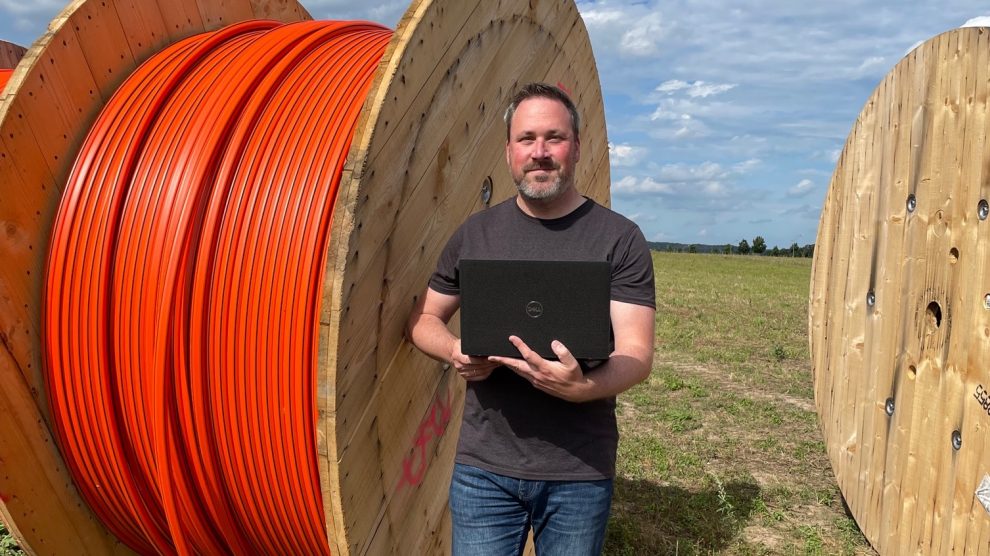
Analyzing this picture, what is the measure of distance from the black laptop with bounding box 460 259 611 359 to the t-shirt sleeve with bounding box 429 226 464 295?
41 cm

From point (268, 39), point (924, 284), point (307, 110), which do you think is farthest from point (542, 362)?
point (924, 284)

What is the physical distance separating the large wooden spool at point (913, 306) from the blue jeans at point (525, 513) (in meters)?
2.27

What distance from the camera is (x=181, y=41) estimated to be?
14.3 feet

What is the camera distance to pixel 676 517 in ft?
17.3

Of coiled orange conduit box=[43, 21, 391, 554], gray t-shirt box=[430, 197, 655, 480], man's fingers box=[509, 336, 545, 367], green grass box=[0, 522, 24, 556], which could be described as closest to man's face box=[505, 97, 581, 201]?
gray t-shirt box=[430, 197, 655, 480]

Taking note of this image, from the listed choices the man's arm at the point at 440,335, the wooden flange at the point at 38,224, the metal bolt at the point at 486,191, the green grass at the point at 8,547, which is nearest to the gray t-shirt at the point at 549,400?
the man's arm at the point at 440,335

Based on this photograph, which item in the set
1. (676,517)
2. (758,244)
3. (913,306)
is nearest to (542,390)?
(913,306)

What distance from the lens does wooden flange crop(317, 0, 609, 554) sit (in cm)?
253

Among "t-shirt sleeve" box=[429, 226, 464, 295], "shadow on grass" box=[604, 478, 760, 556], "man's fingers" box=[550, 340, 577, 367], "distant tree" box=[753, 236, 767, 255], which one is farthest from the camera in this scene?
"distant tree" box=[753, 236, 767, 255]

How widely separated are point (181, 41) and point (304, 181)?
5.97ft

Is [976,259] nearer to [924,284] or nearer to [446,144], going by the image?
[924,284]

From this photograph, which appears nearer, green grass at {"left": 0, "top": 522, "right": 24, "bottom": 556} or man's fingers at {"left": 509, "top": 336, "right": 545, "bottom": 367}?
man's fingers at {"left": 509, "top": 336, "right": 545, "bottom": 367}

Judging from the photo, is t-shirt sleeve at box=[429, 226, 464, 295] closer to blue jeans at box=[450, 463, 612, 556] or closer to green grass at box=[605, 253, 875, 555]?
blue jeans at box=[450, 463, 612, 556]

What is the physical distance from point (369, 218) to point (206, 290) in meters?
→ 0.94
